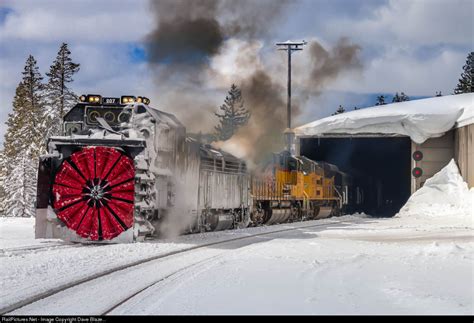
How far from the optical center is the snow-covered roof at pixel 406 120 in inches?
1534

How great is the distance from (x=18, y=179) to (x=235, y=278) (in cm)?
3871

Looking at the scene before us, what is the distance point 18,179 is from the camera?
45719mm

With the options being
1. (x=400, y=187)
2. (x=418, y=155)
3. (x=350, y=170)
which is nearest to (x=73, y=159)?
(x=418, y=155)

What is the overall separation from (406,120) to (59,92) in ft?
79.0

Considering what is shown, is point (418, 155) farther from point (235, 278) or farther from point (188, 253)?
point (235, 278)

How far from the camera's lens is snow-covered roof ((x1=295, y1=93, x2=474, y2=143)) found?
3897 centimetres

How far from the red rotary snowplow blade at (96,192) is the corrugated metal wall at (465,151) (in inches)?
956

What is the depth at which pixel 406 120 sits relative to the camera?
40219 millimetres

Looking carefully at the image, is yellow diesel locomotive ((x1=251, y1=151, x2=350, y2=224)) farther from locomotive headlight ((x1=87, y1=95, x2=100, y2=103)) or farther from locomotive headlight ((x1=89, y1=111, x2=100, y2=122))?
locomotive headlight ((x1=87, y1=95, x2=100, y2=103))

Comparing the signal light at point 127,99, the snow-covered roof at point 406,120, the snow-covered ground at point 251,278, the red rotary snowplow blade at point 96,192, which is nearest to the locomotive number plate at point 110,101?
the signal light at point 127,99

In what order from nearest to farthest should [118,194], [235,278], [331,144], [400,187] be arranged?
[235,278]
[118,194]
[331,144]
[400,187]

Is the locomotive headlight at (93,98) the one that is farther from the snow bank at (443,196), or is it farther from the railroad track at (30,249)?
the snow bank at (443,196)

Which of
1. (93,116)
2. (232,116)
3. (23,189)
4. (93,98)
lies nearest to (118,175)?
(93,116)

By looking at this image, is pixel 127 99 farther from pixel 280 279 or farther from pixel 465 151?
pixel 465 151
